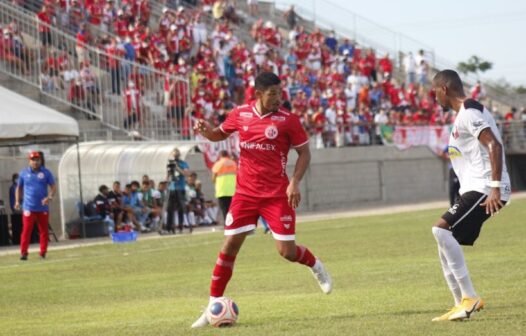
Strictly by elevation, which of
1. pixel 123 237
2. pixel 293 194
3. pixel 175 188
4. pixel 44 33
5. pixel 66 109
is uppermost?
pixel 44 33

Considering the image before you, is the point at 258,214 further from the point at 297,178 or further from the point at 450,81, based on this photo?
the point at 450,81

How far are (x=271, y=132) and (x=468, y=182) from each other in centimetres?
185

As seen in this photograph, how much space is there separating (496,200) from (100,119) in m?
24.5

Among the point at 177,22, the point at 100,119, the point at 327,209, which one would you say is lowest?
the point at 327,209

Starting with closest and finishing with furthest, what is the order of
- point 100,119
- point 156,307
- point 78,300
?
1. point 156,307
2. point 78,300
3. point 100,119

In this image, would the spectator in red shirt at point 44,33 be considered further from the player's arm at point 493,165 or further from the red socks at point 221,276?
the player's arm at point 493,165

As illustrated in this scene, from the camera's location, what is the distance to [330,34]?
48.7m

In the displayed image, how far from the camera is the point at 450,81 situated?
995 centimetres

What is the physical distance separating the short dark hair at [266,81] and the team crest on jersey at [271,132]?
37 centimetres

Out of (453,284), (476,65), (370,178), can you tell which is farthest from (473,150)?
(476,65)

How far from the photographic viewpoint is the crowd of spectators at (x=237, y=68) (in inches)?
1335

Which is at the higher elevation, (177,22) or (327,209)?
(177,22)

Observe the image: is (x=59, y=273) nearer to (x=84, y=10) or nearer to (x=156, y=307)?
(x=156, y=307)

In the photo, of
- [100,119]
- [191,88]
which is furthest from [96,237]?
[191,88]
